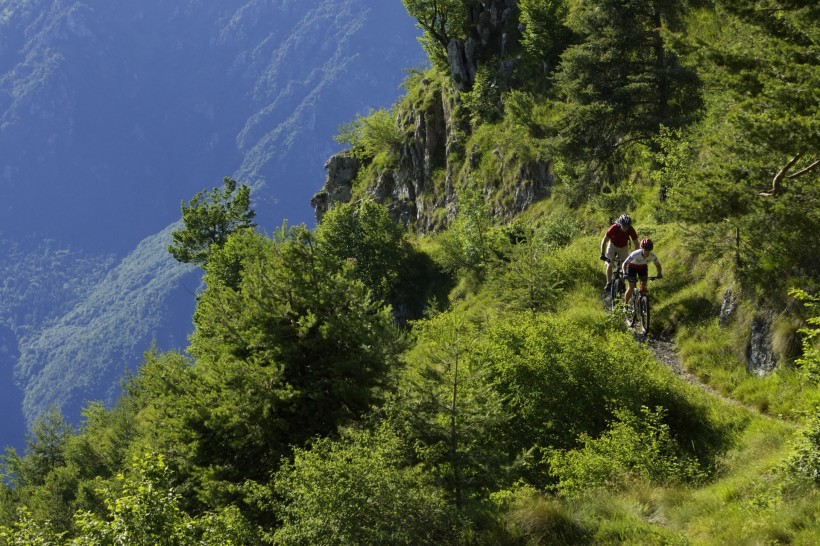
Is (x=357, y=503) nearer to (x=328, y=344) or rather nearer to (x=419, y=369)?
(x=419, y=369)

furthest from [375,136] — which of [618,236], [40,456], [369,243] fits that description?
[618,236]

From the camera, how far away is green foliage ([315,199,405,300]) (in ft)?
144

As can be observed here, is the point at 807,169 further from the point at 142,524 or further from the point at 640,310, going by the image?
the point at 142,524

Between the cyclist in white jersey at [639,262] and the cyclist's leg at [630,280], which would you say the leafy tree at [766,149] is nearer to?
the cyclist in white jersey at [639,262]

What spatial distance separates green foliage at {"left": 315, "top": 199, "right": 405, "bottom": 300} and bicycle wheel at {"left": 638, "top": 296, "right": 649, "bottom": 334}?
2922 centimetres

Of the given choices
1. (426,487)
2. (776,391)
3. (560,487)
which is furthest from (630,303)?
(426,487)

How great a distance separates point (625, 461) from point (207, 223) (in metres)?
49.3

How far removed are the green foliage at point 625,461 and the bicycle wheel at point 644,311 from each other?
4.68 m

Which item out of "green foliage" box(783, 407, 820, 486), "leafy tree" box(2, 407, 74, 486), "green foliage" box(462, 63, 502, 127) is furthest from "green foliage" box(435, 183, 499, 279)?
"leafy tree" box(2, 407, 74, 486)

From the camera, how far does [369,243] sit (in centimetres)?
4441

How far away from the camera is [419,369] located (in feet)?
35.3

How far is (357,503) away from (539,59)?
3998cm

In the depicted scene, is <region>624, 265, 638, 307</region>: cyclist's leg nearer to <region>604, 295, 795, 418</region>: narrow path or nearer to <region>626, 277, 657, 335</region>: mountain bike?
<region>626, 277, 657, 335</region>: mountain bike

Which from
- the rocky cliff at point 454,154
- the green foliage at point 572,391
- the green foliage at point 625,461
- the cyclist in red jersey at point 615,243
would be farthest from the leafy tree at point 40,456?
the green foliage at point 625,461
